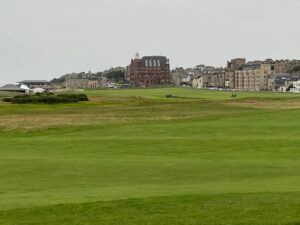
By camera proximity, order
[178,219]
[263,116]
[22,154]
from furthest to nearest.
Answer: [263,116] < [22,154] < [178,219]

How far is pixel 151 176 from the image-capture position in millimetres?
22234

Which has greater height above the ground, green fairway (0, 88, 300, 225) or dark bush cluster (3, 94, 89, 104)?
green fairway (0, 88, 300, 225)

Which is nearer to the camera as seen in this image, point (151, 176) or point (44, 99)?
point (151, 176)

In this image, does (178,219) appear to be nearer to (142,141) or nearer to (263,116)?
→ (142,141)

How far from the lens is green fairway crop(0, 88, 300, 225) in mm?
14250

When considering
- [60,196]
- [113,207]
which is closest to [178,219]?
[113,207]

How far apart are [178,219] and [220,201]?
2382 millimetres

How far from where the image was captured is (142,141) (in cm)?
3741

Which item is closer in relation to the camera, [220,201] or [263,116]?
[220,201]

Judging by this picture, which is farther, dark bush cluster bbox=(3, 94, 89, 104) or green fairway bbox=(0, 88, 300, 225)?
→ dark bush cluster bbox=(3, 94, 89, 104)

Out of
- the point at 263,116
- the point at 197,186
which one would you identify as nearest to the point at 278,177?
the point at 197,186

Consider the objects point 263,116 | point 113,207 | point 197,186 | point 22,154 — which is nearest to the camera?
point 113,207

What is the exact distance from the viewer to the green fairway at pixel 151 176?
46.8 feet

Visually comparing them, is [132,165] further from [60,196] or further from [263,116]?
[263,116]
